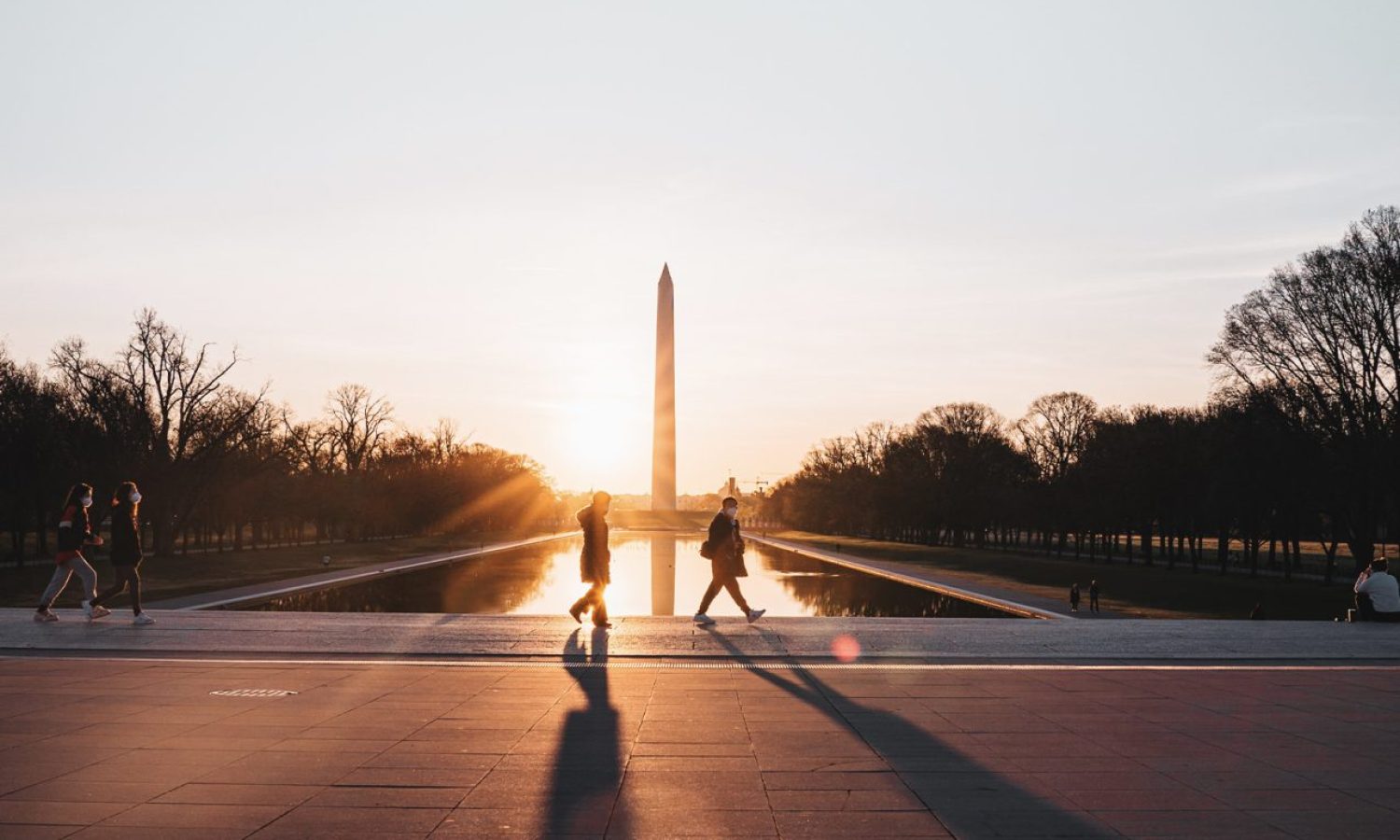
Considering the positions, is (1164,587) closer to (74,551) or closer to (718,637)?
(718,637)

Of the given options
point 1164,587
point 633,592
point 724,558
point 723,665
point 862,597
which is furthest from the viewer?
point 1164,587

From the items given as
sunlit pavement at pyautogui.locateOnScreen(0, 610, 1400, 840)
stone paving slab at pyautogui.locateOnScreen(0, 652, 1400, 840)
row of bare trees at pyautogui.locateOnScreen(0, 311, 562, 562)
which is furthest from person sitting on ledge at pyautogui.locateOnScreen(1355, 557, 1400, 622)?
row of bare trees at pyautogui.locateOnScreen(0, 311, 562, 562)

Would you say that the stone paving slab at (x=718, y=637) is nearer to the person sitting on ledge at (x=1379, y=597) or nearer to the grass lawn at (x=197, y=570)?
the person sitting on ledge at (x=1379, y=597)

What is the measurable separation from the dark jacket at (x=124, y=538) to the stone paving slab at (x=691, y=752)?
3.31 m

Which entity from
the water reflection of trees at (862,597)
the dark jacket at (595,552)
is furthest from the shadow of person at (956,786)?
the water reflection of trees at (862,597)

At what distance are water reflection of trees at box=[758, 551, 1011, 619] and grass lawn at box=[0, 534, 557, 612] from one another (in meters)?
16.3

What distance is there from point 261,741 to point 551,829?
3173 mm

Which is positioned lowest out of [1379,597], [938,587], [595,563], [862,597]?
[862,597]

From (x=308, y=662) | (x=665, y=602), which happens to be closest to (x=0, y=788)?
(x=308, y=662)

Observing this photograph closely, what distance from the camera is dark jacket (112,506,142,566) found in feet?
47.6

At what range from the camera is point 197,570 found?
4159cm

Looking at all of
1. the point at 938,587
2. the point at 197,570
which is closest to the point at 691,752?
the point at 938,587

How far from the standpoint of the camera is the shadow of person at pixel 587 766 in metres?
5.83

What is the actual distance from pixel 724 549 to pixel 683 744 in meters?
7.05
